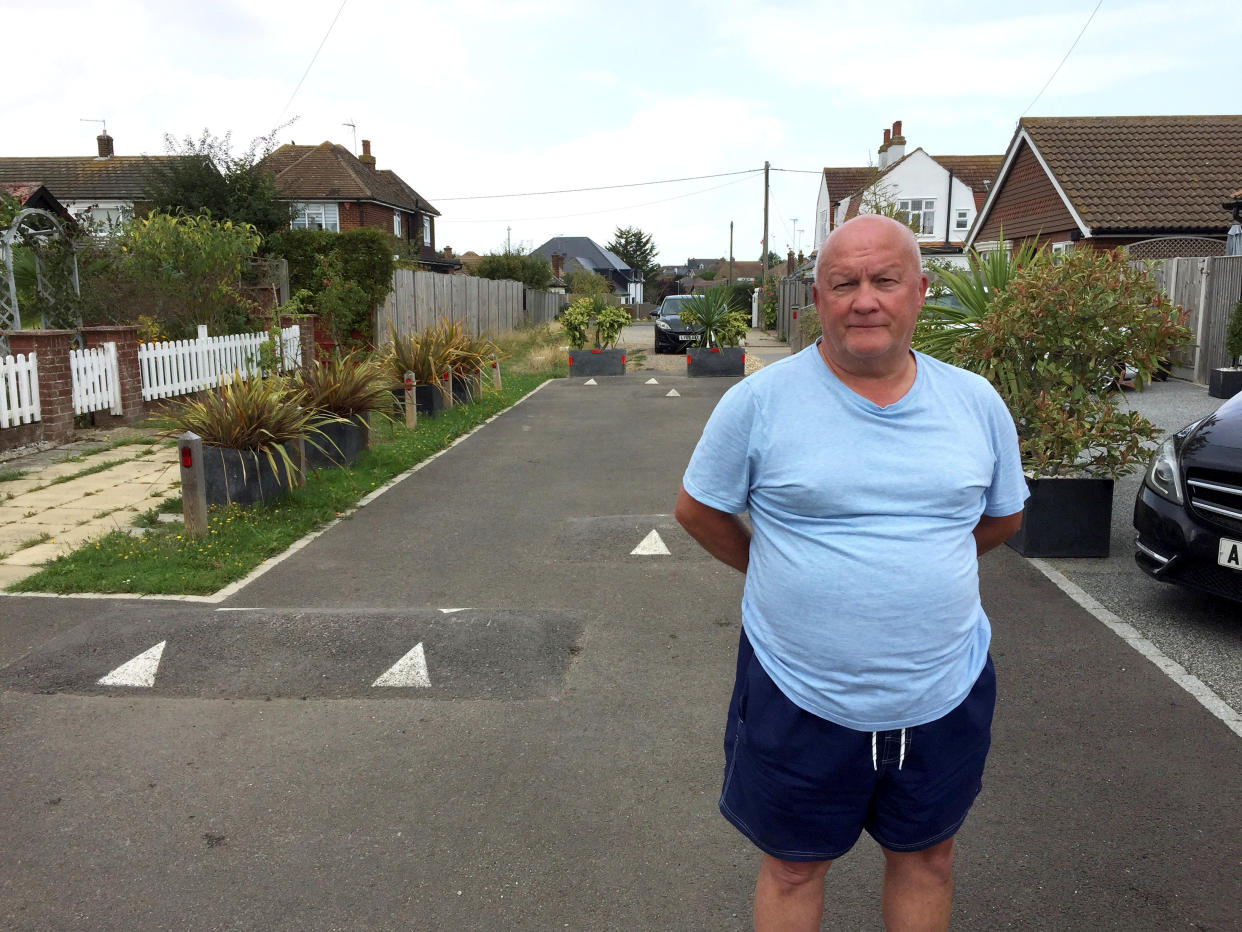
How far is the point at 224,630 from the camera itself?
5320 mm

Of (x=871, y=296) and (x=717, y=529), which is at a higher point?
(x=871, y=296)

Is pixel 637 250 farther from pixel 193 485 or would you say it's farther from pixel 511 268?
pixel 193 485

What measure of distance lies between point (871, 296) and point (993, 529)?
0.73m

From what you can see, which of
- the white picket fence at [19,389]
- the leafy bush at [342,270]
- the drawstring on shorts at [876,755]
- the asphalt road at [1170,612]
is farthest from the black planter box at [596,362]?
the drawstring on shorts at [876,755]

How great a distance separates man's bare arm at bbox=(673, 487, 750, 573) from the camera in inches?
93.7

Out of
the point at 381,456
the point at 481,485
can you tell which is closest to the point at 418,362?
the point at 381,456

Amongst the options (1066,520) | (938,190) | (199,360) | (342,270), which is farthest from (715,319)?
(938,190)

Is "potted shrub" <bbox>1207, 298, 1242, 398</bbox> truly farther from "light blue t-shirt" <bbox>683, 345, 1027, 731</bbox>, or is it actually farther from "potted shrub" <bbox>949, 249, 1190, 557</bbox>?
"light blue t-shirt" <bbox>683, 345, 1027, 731</bbox>

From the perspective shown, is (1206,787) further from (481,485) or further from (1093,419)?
(481,485)

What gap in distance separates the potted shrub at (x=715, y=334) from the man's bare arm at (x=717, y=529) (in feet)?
64.7

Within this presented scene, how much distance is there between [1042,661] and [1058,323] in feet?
9.33

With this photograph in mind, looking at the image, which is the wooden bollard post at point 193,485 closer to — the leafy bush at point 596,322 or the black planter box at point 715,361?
the black planter box at point 715,361

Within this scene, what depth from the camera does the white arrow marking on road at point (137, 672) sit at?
4.79 m

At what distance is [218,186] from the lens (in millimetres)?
21328
